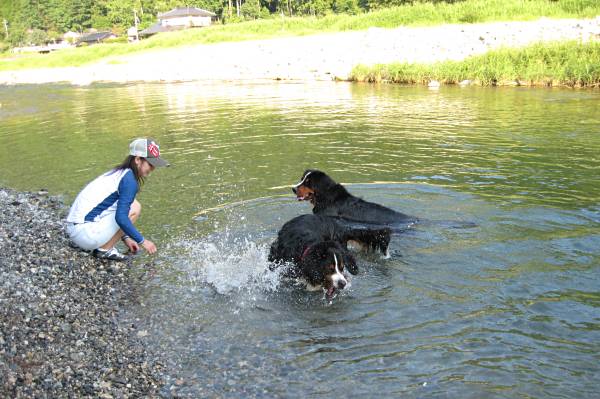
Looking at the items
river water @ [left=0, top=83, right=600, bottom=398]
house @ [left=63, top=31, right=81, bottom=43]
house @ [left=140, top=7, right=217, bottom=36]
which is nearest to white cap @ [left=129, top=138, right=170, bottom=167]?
river water @ [left=0, top=83, right=600, bottom=398]

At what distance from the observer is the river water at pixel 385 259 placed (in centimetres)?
512

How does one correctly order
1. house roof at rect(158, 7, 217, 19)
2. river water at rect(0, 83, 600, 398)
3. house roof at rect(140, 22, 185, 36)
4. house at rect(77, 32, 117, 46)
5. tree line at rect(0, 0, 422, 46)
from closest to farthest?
river water at rect(0, 83, 600, 398) → house roof at rect(140, 22, 185, 36) → house roof at rect(158, 7, 217, 19) → tree line at rect(0, 0, 422, 46) → house at rect(77, 32, 117, 46)

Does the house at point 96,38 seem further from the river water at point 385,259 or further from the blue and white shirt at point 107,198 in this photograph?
the blue and white shirt at point 107,198

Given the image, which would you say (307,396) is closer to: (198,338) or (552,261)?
(198,338)

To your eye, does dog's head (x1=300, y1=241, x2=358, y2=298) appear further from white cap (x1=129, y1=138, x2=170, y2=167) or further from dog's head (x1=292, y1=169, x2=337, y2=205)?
white cap (x1=129, y1=138, x2=170, y2=167)

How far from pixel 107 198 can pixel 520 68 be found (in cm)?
2444

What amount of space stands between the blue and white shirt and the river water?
35.2 inches

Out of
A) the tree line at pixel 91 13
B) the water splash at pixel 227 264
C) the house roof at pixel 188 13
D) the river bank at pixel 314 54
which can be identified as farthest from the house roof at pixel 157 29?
the water splash at pixel 227 264

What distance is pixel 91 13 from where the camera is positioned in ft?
447

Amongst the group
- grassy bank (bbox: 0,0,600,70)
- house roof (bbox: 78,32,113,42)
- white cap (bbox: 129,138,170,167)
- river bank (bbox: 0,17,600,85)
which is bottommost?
white cap (bbox: 129,138,170,167)

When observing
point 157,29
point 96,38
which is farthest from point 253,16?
point 96,38

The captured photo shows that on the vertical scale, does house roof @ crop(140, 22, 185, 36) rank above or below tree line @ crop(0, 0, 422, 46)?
below

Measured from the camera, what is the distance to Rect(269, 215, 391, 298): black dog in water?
6.38 metres

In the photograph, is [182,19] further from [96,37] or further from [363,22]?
[363,22]
